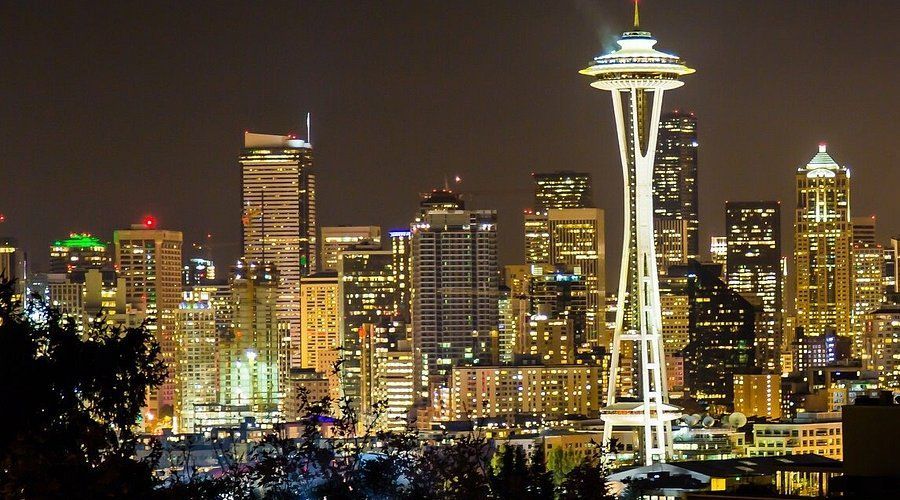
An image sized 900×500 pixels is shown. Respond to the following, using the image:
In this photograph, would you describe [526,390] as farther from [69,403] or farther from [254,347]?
[69,403]

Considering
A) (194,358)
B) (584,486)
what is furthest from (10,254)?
(584,486)

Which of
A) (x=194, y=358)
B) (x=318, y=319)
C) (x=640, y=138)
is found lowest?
(x=194, y=358)

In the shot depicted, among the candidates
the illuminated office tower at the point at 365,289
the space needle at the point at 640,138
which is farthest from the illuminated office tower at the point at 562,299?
the space needle at the point at 640,138

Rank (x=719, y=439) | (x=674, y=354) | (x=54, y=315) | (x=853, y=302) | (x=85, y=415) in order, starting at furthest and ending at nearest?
(x=853, y=302) → (x=674, y=354) → (x=719, y=439) → (x=54, y=315) → (x=85, y=415)

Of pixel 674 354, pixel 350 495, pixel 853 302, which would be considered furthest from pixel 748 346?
pixel 350 495

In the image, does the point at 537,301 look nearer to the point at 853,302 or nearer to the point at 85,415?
the point at 853,302

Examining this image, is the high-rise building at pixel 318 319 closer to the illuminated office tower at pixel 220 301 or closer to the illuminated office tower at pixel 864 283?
the illuminated office tower at pixel 220 301
